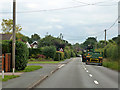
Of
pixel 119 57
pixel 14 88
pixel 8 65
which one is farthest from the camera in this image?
pixel 8 65

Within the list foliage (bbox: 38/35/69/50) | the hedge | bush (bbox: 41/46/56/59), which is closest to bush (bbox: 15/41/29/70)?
A: the hedge

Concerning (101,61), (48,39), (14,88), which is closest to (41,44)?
(48,39)

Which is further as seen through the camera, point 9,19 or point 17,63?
point 9,19

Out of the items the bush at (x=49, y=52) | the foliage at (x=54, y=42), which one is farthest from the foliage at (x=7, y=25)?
the foliage at (x=54, y=42)

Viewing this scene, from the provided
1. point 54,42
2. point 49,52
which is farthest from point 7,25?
point 54,42

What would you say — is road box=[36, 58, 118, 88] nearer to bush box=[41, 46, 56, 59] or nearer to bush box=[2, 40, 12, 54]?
bush box=[2, 40, 12, 54]

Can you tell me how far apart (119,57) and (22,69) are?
8744 millimetres

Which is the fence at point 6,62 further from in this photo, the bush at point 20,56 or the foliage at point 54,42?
the foliage at point 54,42

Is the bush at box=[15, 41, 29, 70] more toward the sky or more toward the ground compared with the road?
more toward the sky

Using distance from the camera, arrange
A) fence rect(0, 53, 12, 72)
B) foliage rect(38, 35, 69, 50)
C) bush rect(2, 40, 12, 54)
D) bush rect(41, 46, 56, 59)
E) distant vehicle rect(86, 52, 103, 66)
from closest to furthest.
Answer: fence rect(0, 53, 12, 72)
bush rect(2, 40, 12, 54)
distant vehicle rect(86, 52, 103, 66)
bush rect(41, 46, 56, 59)
foliage rect(38, 35, 69, 50)

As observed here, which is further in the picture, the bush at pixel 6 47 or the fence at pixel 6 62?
the bush at pixel 6 47

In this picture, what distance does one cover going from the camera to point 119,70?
773 inches

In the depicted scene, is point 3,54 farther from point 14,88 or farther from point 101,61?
point 101,61

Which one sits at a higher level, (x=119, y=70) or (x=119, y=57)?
(x=119, y=57)
